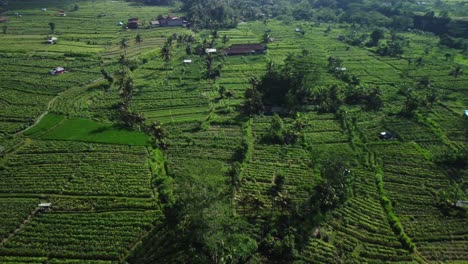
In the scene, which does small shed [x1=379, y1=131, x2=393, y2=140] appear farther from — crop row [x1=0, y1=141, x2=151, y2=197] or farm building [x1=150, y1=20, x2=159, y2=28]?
farm building [x1=150, y1=20, x2=159, y2=28]

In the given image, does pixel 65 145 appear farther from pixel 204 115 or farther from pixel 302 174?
pixel 302 174

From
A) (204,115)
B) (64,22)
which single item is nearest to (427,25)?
(204,115)

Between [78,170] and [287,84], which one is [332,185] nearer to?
[287,84]

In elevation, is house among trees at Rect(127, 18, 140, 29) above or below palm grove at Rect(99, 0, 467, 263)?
above

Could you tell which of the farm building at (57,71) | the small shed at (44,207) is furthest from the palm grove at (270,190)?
the small shed at (44,207)

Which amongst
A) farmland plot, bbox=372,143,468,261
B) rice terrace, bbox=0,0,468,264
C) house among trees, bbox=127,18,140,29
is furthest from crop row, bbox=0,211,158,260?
house among trees, bbox=127,18,140,29

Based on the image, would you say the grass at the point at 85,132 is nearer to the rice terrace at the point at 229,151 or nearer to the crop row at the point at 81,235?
the rice terrace at the point at 229,151
